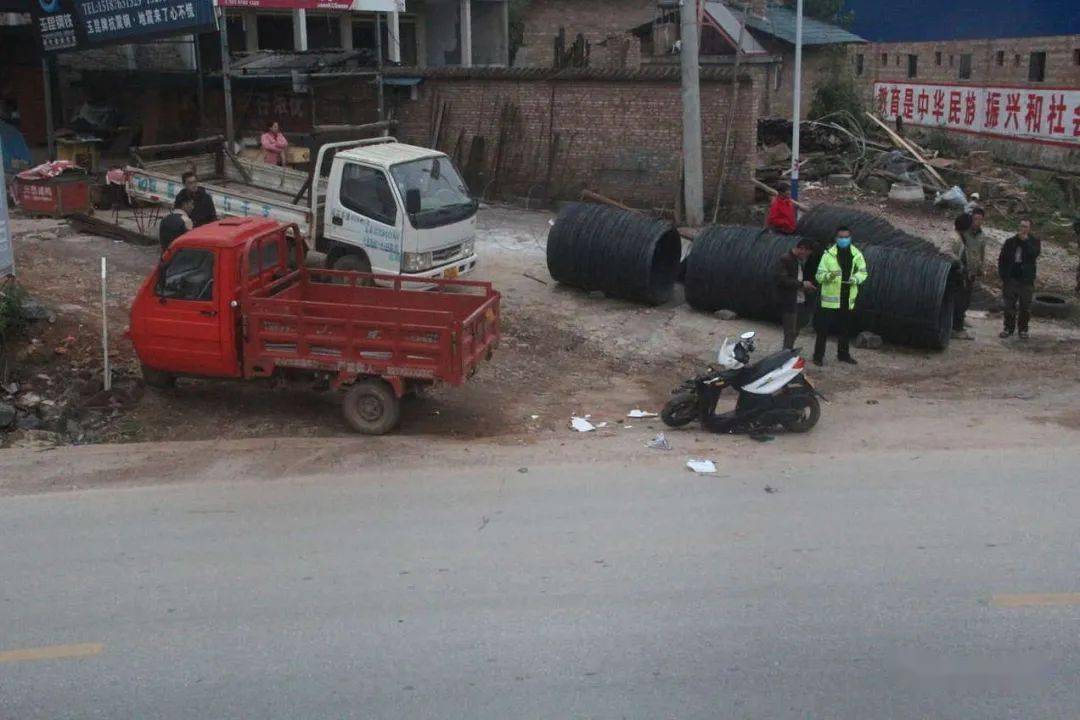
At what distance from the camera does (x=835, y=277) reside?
1333cm

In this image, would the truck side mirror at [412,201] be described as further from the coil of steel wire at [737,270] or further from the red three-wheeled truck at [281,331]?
the coil of steel wire at [737,270]

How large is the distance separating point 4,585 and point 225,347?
4.09m

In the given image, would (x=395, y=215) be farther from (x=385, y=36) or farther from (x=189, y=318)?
(x=385, y=36)

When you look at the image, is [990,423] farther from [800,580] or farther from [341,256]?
[341,256]

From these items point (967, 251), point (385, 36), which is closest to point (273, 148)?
point (967, 251)

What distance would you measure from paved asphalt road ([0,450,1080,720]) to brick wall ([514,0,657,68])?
31149 mm

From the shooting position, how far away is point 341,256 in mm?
15500

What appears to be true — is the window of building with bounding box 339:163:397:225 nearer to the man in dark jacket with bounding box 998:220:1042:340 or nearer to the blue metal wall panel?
the man in dark jacket with bounding box 998:220:1042:340

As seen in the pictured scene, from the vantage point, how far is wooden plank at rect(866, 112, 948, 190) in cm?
2467

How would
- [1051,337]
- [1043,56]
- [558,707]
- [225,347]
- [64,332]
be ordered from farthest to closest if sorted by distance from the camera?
[1043,56], [1051,337], [64,332], [225,347], [558,707]

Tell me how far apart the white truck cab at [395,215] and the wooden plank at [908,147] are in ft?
42.9

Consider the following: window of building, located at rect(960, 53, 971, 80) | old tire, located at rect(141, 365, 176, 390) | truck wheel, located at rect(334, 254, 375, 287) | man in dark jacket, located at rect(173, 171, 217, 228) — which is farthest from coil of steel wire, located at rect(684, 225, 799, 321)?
window of building, located at rect(960, 53, 971, 80)

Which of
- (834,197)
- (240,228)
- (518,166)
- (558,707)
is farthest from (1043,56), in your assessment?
(558,707)

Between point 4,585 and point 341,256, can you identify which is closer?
point 4,585
